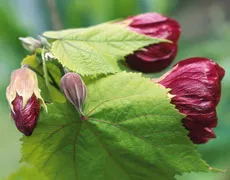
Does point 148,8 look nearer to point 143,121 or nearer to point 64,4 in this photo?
point 64,4

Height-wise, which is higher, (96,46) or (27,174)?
(96,46)

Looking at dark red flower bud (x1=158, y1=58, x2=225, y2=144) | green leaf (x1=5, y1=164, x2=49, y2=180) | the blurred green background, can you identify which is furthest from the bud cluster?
the blurred green background

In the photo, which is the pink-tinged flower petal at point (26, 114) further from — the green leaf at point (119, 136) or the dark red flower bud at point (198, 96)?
the dark red flower bud at point (198, 96)

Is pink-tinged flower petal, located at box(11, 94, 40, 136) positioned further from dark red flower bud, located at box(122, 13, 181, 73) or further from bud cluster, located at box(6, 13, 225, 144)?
dark red flower bud, located at box(122, 13, 181, 73)

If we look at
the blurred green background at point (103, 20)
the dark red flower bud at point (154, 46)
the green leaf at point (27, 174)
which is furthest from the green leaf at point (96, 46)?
the blurred green background at point (103, 20)

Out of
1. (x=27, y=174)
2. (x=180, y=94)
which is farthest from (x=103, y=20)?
(x=180, y=94)

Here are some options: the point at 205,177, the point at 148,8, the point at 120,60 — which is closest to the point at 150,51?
the point at 120,60

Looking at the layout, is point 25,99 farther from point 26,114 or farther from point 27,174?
point 27,174
